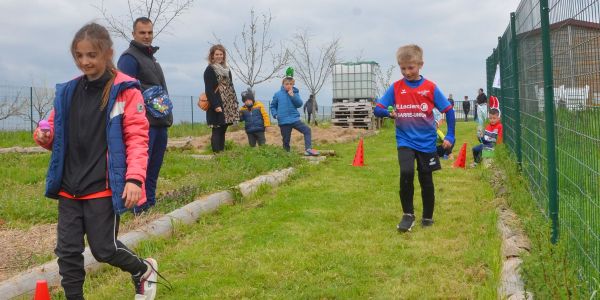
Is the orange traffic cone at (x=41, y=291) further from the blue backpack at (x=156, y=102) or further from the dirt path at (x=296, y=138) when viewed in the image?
the dirt path at (x=296, y=138)

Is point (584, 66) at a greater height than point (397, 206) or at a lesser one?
greater

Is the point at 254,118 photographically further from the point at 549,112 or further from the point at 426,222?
the point at 549,112

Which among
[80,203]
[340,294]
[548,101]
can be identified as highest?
[548,101]

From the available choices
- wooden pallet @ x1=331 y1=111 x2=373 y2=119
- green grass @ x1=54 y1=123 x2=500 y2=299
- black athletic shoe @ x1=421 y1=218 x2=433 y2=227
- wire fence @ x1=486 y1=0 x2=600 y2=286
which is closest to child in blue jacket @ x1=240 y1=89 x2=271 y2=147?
green grass @ x1=54 y1=123 x2=500 y2=299

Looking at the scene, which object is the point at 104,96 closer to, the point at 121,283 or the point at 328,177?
the point at 121,283

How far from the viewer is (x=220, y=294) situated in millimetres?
3984

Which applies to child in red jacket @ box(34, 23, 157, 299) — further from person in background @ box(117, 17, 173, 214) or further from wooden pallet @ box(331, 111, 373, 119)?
wooden pallet @ box(331, 111, 373, 119)

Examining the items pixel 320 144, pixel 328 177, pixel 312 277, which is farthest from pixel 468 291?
pixel 320 144

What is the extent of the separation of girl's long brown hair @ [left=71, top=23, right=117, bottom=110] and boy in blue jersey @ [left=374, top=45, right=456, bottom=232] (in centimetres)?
Result: 300

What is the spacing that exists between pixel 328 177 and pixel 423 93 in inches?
141

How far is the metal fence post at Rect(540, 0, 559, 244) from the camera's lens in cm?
421

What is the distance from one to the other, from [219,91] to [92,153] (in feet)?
20.9

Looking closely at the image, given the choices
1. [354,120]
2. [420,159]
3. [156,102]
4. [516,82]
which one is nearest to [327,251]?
[420,159]

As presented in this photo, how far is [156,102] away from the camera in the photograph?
20.2 ft
